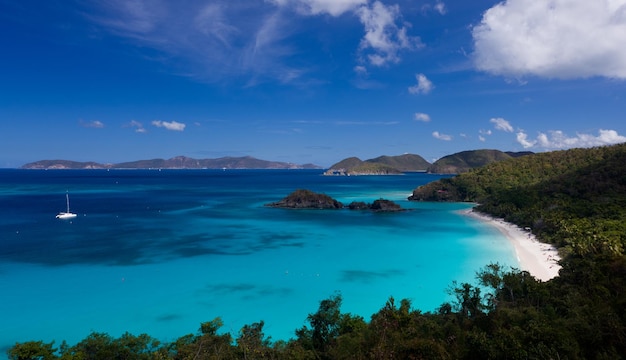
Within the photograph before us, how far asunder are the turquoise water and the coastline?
4.80 ft

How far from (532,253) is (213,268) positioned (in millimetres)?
34625

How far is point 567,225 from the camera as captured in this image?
42781mm

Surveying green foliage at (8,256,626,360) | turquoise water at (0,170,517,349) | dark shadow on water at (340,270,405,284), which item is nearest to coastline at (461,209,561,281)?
turquoise water at (0,170,517,349)

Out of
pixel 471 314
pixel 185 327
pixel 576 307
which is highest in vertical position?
pixel 576 307

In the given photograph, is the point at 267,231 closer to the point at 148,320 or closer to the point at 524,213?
the point at 148,320

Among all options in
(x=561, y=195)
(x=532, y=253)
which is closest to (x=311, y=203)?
(x=561, y=195)

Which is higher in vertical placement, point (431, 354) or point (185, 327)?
point (431, 354)

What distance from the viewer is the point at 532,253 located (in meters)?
40.3

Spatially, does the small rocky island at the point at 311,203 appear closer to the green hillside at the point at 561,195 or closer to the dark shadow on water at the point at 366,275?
the green hillside at the point at 561,195

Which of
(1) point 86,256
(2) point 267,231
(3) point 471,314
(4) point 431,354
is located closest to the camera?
(4) point 431,354

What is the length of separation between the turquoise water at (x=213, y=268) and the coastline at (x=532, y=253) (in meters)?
1.46

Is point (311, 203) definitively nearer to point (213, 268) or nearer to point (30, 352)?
point (213, 268)

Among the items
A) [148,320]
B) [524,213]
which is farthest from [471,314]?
[524,213]

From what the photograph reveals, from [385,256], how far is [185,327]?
82.1 feet
